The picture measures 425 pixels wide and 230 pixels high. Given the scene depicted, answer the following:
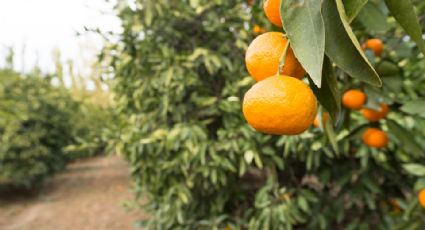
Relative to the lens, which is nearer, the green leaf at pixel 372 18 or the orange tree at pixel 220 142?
the green leaf at pixel 372 18

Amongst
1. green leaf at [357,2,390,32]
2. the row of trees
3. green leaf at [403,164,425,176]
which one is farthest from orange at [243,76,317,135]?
the row of trees

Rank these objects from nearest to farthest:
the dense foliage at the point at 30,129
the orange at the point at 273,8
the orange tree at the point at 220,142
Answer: the orange at the point at 273,8 → the orange tree at the point at 220,142 → the dense foliage at the point at 30,129

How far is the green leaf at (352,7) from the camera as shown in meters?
0.48

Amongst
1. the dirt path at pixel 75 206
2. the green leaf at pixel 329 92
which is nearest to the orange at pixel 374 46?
the green leaf at pixel 329 92

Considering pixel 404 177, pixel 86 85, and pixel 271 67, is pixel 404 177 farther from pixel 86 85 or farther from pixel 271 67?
pixel 86 85

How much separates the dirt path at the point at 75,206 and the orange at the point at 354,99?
9.33 feet

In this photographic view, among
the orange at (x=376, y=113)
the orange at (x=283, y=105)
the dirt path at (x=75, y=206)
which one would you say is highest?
the orange at (x=283, y=105)

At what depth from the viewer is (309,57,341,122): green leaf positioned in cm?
54

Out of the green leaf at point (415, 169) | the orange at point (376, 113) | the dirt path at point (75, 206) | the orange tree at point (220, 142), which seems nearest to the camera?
the orange at point (376, 113)

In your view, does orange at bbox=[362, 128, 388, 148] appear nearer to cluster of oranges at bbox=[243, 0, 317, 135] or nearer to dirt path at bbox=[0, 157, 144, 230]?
cluster of oranges at bbox=[243, 0, 317, 135]

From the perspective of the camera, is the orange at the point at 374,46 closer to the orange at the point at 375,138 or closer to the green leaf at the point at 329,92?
the orange at the point at 375,138

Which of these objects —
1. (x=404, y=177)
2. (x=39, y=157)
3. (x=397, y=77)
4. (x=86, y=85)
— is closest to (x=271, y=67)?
(x=397, y=77)

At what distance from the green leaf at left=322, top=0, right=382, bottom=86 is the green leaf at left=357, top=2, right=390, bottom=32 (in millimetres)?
535

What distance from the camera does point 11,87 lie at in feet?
20.8
